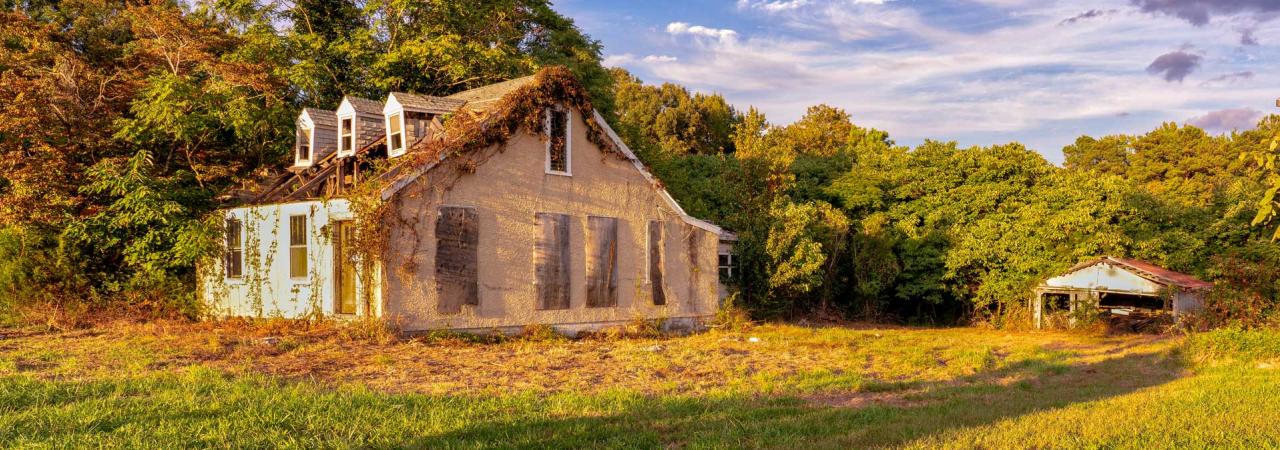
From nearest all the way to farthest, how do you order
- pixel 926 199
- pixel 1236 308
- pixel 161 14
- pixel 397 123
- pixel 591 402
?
pixel 591 402 < pixel 397 123 < pixel 161 14 < pixel 1236 308 < pixel 926 199

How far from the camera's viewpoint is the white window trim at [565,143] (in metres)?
18.9

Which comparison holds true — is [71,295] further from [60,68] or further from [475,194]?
[475,194]

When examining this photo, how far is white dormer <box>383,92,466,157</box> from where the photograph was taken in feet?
60.3

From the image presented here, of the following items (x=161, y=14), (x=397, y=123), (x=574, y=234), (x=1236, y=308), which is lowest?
(x=1236, y=308)

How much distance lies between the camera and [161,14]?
853 inches

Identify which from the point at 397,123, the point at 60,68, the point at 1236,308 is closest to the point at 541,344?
the point at 397,123

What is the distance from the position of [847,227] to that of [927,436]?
801 inches

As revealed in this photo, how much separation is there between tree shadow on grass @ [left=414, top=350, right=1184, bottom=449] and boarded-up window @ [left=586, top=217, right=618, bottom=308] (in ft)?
28.5

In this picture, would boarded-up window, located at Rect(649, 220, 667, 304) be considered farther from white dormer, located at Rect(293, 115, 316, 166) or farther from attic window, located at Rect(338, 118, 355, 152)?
white dormer, located at Rect(293, 115, 316, 166)

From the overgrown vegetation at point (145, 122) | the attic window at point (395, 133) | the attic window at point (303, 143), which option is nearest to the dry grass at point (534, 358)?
the overgrown vegetation at point (145, 122)

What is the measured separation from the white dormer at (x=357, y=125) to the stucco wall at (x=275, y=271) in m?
2.03

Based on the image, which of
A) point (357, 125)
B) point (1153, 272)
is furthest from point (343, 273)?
point (1153, 272)

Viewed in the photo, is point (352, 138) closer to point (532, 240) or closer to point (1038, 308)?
point (532, 240)

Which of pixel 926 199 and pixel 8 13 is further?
pixel 926 199
